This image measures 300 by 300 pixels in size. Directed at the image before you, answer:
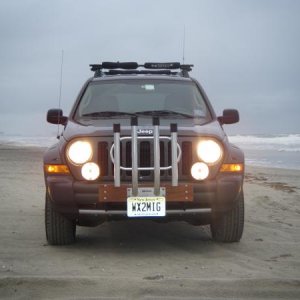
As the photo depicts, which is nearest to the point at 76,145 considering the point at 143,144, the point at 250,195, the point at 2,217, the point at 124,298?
the point at 143,144

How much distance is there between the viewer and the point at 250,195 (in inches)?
354

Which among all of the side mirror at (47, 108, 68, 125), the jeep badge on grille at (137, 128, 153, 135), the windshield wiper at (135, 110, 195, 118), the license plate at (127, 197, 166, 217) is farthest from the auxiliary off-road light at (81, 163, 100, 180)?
the side mirror at (47, 108, 68, 125)

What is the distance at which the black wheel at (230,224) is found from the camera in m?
4.75

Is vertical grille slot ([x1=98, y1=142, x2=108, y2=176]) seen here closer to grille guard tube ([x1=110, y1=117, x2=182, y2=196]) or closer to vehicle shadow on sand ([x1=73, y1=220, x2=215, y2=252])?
grille guard tube ([x1=110, y1=117, x2=182, y2=196])

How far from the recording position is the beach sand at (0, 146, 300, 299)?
11.1 feet

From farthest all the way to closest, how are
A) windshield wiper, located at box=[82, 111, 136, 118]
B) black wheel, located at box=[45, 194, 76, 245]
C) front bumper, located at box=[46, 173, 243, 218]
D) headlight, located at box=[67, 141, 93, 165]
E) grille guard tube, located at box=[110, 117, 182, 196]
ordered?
windshield wiper, located at box=[82, 111, 136, 118]
black wheel, located at box=[45, 194, 76, 245]
headlight, located at box=[67, 141, 93, 165]
front bumper, located at box=[46, 173, 243, 218]
grille guard tube, located at box=[110, 117, 182, 196]

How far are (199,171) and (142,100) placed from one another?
150 centimetres

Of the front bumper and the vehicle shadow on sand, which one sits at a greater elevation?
the front bumper

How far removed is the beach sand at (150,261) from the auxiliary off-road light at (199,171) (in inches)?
29.8

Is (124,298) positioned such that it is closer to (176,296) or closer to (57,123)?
(176,296)

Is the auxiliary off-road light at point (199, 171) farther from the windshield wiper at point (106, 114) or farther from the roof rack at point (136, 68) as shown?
the roof rack at point (136, 68)

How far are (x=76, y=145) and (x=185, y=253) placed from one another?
1.47m

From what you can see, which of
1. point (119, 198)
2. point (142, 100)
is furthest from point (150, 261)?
point (142, 100)

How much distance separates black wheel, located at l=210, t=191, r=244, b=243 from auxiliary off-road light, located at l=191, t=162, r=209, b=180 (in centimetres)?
54
